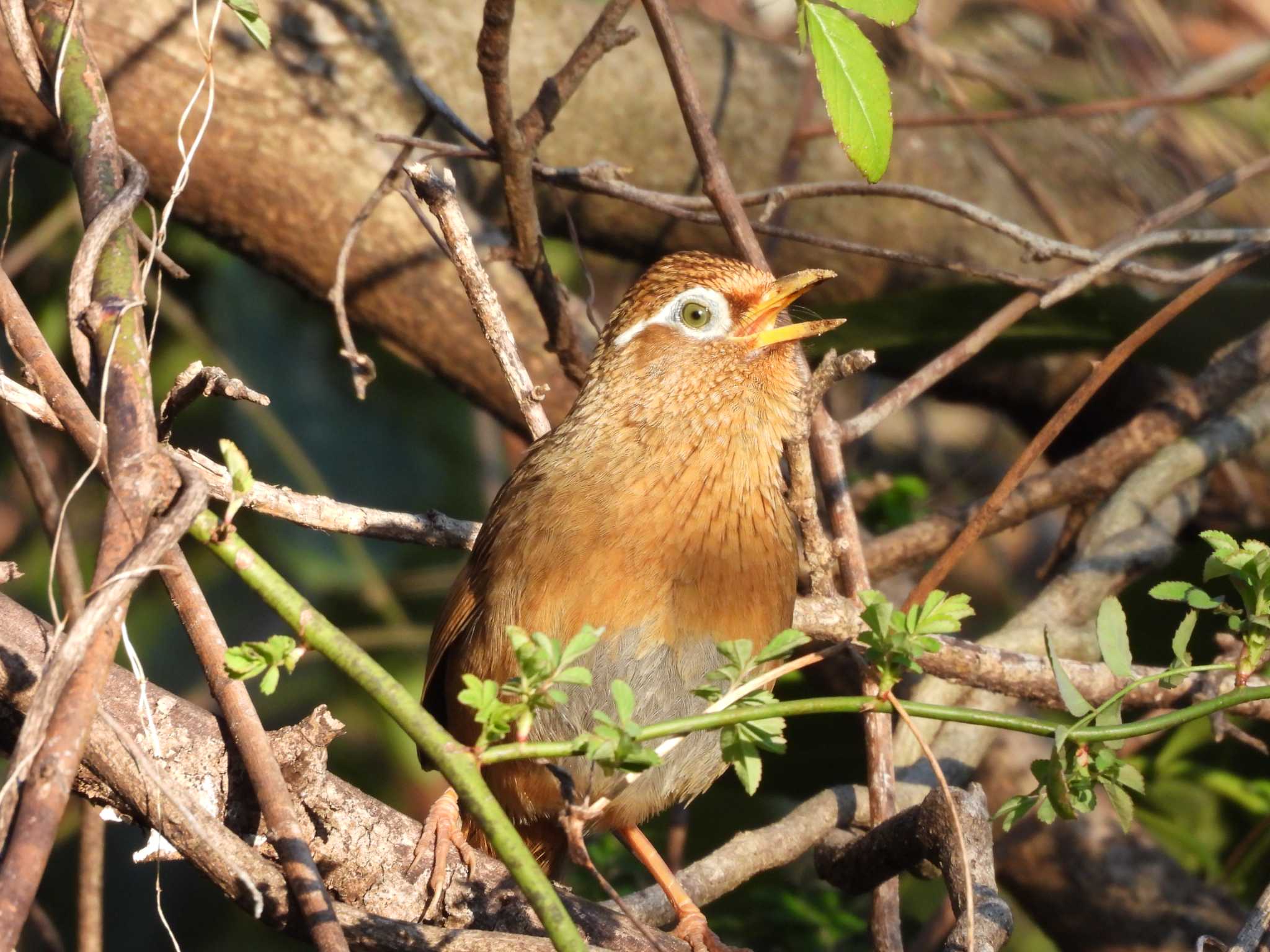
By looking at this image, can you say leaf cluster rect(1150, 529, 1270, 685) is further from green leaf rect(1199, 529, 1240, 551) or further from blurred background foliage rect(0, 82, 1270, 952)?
blurred background foliage rect(0, 82, 1270, 952)

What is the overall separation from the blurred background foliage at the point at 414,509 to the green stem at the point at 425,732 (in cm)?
208

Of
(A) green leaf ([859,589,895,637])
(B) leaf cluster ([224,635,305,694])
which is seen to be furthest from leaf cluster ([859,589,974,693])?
(B) leaf cluster ([224,635,305,694])

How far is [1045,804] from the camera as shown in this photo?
1862mm

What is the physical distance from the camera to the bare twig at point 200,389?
1.90m

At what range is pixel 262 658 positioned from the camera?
5.04 feet

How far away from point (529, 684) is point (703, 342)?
1.47 meters

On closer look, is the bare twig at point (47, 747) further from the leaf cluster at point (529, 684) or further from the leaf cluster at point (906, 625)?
the leaf cluster at point (906, 625)

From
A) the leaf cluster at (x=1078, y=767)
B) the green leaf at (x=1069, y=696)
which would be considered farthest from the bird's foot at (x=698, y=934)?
the green leaf at (x=1069, y=696)

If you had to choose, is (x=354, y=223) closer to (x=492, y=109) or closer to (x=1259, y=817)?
(x=492, y=109)

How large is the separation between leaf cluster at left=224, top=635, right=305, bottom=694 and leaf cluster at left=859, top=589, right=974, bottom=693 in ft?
2.17

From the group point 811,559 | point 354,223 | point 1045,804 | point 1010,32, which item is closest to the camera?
point 1045,804

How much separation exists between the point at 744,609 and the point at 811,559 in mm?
157

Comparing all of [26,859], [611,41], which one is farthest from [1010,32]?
[26,859]

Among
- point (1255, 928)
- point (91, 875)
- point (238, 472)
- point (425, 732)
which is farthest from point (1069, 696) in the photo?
point (91, 875)
